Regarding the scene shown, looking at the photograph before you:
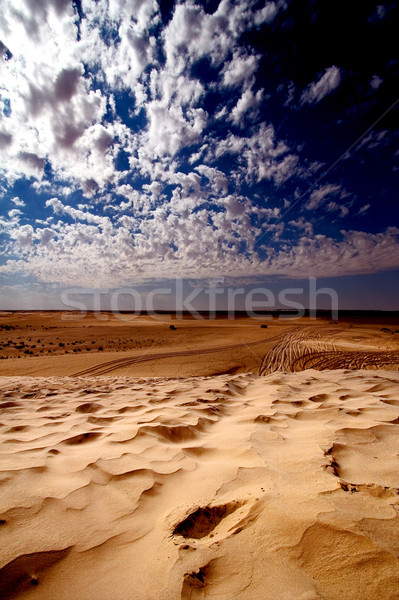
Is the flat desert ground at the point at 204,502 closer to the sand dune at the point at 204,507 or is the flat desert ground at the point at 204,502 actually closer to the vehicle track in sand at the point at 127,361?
the sand dune at the point at 204,507

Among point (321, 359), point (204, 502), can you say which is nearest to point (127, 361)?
point (321, 359)

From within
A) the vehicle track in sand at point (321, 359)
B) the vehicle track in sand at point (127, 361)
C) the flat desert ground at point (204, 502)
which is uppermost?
the flat desert ground at point (204, 502)

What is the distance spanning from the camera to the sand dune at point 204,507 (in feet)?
3.88

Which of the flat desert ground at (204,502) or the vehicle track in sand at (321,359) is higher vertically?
the flat desert ground at (204,502)

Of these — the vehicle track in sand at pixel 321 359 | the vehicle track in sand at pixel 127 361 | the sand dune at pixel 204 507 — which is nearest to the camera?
the sand dune at pixel 204 507

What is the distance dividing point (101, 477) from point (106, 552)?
2.46 feet

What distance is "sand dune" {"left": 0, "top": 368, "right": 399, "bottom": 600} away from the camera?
1.18 metres

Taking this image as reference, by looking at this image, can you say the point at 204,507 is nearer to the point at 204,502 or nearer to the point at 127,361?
the point at 204,502

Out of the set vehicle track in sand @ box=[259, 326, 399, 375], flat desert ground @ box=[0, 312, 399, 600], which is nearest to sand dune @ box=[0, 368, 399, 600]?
flat desert ground @ box=[0, 312, 399, 600]

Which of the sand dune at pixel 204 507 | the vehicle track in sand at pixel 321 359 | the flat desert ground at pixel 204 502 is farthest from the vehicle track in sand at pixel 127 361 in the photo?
the sand dune at pixel 204 507

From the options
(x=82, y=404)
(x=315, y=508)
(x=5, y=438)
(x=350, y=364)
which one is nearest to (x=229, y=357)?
(x=350, y=364)

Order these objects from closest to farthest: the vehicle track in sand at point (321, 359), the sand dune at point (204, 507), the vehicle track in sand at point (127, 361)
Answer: the sand dune at point (204, 507)
the vehicle track in sand at point (321, 359)
the vehicle track in sand at point (127, 361)

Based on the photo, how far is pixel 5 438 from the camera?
2941 mm

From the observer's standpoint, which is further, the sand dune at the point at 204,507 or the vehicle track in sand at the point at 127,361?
the vehicle track in sand at the point at 127,361
